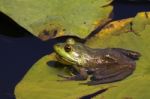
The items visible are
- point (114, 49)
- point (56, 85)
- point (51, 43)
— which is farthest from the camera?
point (51, 43)

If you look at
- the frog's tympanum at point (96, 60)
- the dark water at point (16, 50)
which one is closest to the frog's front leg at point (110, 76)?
the frog's tympanum at point (96, 60)

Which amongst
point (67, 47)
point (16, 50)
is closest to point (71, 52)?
point (67, 47)

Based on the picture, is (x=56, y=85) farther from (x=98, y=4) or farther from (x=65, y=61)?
(x=98, y=4)

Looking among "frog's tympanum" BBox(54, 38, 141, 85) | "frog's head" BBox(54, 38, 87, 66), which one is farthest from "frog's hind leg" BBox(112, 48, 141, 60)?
"frog's head" BBox(54, 38, 87, 66)

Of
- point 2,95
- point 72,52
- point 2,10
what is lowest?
point 2,95

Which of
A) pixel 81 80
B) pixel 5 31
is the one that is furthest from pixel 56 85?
pixel 5 31
